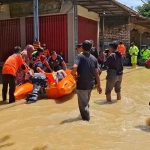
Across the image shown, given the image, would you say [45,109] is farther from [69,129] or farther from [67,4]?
[67,4]

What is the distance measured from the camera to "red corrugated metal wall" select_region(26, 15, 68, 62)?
53.3ft

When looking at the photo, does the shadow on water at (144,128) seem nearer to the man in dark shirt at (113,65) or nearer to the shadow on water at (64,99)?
the man in dark shirt at (113,65)

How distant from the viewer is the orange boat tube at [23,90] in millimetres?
8969

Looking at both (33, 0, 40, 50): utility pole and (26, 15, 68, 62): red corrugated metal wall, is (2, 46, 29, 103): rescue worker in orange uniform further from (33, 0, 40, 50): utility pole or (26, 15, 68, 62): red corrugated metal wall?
(26, 15, 68, 62): red corrugated metal wall

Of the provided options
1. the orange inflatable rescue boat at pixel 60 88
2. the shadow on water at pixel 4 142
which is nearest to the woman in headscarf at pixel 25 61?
the orange inflatable rescue boat at pixel 60 88

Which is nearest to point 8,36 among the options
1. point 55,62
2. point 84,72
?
point 55,62

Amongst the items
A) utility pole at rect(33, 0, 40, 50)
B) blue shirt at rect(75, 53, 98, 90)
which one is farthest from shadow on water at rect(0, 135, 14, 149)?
utility pole at rect(33, 0, 40, 50)

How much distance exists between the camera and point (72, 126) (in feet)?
20.1

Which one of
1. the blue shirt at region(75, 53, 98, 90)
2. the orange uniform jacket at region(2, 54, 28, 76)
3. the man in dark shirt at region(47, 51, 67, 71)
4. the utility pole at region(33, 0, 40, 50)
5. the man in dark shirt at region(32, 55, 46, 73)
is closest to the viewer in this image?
the blue shirt at region(75, 53, 98, 90)

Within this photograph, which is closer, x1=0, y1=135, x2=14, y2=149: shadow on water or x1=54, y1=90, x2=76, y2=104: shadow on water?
x1=0, y1=135, x2=14, y2=149: shadow on water

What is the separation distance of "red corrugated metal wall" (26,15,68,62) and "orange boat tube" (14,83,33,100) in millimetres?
7242

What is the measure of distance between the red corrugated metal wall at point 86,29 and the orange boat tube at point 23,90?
8.57m

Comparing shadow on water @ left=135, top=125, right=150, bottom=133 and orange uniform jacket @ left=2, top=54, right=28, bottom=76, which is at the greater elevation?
orange uniform jacket @ left=2, top=54, right=28, bottom=76

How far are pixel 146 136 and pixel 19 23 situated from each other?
1322 centimetres
